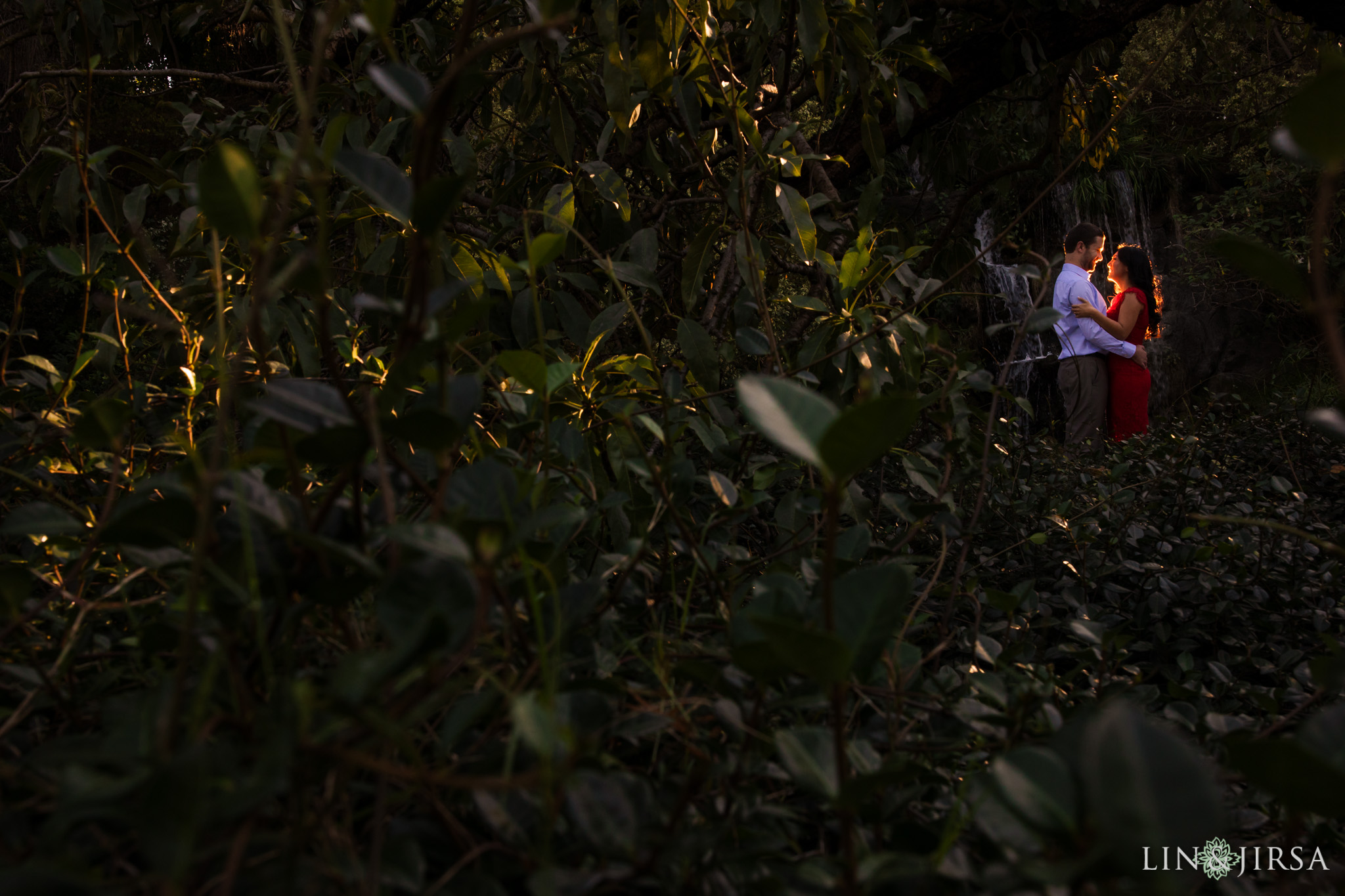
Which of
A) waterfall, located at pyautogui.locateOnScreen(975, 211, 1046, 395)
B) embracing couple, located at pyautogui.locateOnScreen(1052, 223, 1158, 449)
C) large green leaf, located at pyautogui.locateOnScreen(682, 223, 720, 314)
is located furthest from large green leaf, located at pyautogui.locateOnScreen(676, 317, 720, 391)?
waterfall, located at pyautogui.locateOnScreen(975, 211, 1046, 395)

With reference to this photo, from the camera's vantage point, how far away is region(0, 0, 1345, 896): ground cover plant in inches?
15.3

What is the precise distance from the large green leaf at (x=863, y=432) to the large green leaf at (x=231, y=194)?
315 mm

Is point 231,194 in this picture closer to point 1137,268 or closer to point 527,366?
point 527,366

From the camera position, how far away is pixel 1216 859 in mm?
588

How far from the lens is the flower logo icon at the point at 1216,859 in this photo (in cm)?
57

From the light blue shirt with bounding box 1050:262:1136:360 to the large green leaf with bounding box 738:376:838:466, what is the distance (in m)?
4.97

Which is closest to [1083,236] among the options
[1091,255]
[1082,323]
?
[1091,255]

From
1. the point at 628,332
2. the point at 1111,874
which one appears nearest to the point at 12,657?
the point at 1111,874

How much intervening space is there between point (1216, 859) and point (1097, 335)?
5229 millimetres

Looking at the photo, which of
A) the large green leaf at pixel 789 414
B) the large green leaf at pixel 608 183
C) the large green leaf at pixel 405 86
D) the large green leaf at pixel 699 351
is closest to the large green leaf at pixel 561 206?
the large green leaf at pixel 608 183

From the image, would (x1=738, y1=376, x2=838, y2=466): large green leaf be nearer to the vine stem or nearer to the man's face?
the vine stem

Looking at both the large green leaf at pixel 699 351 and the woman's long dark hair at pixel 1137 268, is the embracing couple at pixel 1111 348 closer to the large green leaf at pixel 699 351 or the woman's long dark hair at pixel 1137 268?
the woman's long dark hair at pixel 1137 268

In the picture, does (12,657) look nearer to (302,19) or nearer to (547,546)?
(547,546)

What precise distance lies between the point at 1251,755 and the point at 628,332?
194 centimetres
